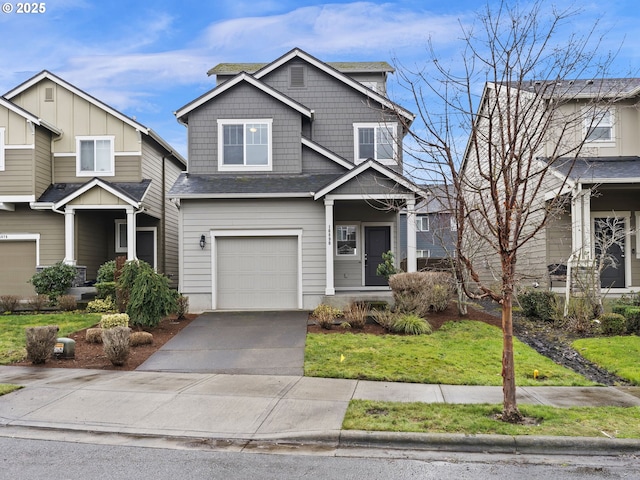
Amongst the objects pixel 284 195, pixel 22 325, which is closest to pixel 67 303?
pixel 22 325

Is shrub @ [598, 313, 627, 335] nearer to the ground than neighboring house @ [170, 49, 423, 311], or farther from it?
nearer to the ground

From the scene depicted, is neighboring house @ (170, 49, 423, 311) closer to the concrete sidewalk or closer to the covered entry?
the covered entry

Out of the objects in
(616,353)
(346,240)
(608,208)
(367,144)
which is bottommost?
(616,353)

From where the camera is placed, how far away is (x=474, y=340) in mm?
12133

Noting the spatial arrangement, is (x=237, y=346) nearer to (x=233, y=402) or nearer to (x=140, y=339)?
(x=140, y=339)

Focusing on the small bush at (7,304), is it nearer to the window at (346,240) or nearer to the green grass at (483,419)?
the window at (346,240)

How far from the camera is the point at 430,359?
10367 mm

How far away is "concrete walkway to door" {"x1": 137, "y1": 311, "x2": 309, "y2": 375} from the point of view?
10133 mm

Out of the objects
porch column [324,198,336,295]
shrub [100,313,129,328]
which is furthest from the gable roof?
shrub [100,313,129,328]

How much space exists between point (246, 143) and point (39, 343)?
9.21m

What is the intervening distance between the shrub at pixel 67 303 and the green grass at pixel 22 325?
1.92 ft

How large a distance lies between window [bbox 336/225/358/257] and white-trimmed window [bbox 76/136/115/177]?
8.73 metres

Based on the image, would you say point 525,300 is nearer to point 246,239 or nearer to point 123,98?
point 246,239

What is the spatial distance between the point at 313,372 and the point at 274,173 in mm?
8974
